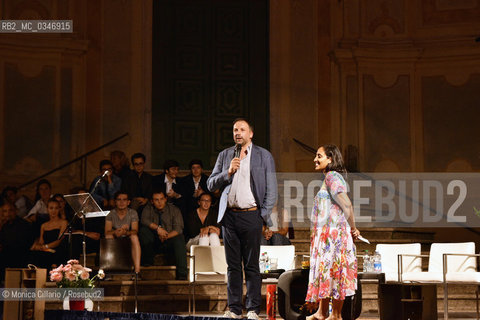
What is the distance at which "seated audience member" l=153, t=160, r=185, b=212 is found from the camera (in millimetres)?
9484

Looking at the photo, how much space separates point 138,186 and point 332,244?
3.96 meters

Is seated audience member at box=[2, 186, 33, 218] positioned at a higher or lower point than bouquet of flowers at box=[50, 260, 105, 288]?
higher

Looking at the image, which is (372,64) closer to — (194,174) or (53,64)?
(194,174)

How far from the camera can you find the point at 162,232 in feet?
28.1

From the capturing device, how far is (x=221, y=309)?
8211 millimetres

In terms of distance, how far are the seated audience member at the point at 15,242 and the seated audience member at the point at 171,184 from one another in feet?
5.08

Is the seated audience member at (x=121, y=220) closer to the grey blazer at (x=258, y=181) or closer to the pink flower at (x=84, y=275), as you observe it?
the pink flower at (x=84, y=275)

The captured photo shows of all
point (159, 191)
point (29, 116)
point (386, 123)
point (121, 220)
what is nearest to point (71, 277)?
point (121, 220)

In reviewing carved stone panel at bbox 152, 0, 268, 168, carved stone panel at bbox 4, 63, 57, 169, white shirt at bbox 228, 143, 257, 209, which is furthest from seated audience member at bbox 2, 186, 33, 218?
white shirt at bbox 228, 143, 257, 209

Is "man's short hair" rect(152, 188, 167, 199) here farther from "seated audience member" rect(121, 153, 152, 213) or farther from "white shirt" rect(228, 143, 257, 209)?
"white shirt" rect(228, 143, 257, 209)

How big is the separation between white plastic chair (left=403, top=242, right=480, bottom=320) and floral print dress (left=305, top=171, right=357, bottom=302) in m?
1.25

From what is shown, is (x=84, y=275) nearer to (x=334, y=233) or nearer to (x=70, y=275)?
(x=70, y=275)

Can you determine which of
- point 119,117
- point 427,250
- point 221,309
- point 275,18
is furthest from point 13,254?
point 275,18

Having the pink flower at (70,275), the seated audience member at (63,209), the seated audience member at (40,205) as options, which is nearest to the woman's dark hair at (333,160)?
the pink flower at (70,275)
